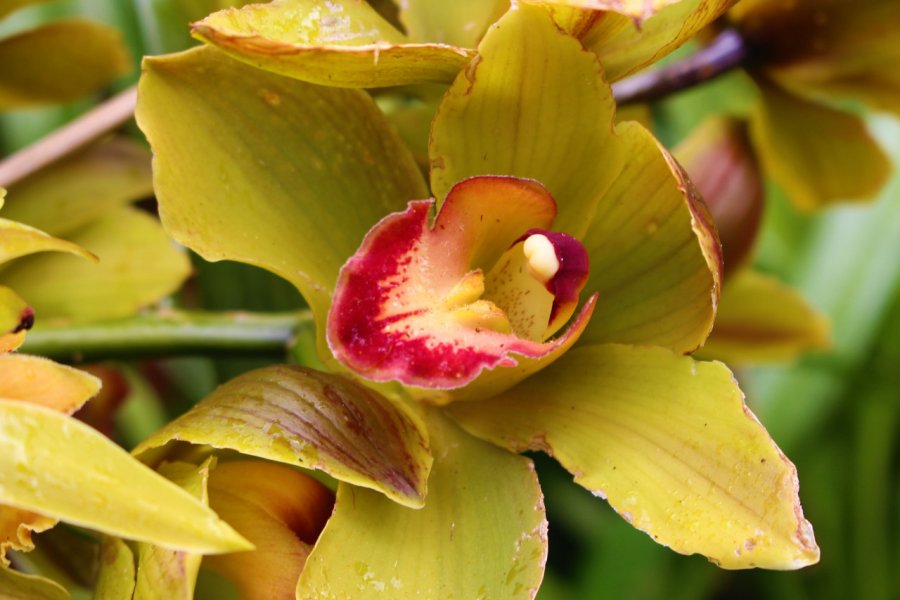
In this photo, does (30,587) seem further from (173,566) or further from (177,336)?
(177,336)

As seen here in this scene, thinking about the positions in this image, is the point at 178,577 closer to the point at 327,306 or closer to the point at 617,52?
the point at 327,306

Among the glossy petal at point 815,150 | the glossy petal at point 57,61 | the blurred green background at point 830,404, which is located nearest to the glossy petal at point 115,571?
the glossy petal at point 57,61

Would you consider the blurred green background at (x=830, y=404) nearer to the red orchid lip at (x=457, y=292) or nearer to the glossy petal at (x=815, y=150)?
the glossy petal at (x=815, y=150)

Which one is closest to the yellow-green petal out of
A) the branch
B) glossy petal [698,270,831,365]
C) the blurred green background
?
the branch

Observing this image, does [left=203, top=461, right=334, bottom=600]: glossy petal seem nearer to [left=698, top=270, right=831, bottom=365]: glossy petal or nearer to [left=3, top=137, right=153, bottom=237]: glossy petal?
[left=3, top=137, right=153, bottom=237]: glossy petal

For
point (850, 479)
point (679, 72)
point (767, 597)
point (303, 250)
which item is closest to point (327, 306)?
point (303, 250)

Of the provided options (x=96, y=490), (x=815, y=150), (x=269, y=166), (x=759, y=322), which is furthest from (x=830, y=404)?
(x=96, y=490)
